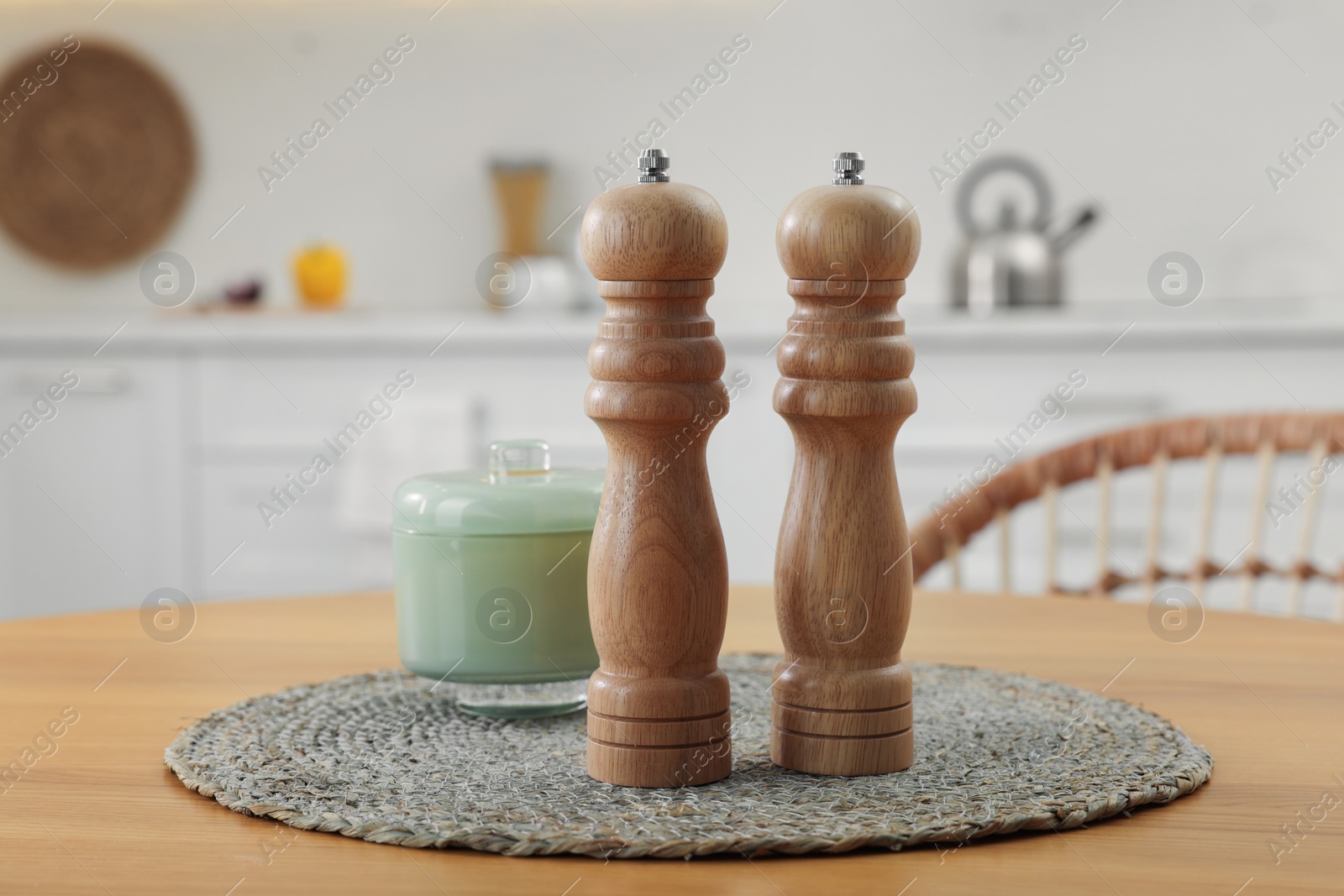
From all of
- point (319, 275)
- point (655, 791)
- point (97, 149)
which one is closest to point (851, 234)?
point (655, 791)

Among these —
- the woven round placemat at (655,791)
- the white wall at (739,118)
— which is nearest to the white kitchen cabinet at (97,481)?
the white wall at (739,118)

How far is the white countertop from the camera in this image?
2.42 metres

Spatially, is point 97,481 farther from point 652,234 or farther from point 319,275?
point 652,234

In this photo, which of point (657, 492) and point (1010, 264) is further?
point (1010, 264)

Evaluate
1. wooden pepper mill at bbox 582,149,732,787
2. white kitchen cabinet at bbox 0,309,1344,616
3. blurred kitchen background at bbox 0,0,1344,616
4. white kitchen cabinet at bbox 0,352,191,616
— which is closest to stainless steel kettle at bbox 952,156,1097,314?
blurred kitchen background at bbox 0,0,1344,616

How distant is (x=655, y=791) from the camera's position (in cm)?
58

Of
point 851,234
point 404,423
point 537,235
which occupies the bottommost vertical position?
point 404,423

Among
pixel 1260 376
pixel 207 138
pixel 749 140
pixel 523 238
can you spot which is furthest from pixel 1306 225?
pixel 207 138

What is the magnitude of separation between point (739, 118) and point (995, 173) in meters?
0.59

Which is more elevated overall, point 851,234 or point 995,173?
point 995,173

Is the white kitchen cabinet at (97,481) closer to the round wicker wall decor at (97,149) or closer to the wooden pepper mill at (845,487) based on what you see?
the round wicker wall decor at (97,149)

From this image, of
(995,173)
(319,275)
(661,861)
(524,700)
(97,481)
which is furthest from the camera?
(319,275)

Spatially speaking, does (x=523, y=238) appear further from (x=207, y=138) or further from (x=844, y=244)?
(x=844, y=244)

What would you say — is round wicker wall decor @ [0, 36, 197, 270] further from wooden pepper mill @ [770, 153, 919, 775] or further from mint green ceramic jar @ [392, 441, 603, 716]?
wooden pepper mill @ [770, 153, 919, 775]
